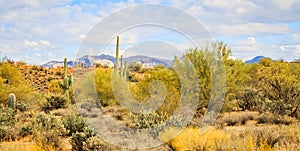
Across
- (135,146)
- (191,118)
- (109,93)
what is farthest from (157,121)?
(109,93)

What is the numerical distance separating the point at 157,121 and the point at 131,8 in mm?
4450

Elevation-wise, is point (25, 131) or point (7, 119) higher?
point (7, 119)

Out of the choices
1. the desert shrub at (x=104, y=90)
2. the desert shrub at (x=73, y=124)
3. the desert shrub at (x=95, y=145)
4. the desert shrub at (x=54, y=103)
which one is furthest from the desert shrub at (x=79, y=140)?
the desert shrub at (x=54, y=103)

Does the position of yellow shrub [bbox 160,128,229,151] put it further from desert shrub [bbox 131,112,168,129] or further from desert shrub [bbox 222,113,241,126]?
desert shrub [bbox 222,113,241,126]

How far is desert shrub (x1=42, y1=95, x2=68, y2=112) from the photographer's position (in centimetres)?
2033

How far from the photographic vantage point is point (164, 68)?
18688 mm

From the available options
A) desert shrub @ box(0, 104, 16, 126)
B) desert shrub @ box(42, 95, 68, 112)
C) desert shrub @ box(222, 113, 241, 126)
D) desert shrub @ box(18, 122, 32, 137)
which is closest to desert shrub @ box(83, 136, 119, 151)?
desert shrub @ box(18, 122, 32, 137)

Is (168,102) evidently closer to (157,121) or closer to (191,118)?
(191,118)

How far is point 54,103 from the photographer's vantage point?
20500 mm

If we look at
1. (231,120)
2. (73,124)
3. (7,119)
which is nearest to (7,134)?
(7,119)

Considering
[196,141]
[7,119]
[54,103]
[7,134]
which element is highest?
[54,103]

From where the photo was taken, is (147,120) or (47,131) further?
(147,120)

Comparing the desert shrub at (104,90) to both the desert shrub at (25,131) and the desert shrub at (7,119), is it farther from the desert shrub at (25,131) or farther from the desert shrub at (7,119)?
the desert shrub at (25,131)

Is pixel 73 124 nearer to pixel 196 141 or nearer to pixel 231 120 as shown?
pixel 196 141
